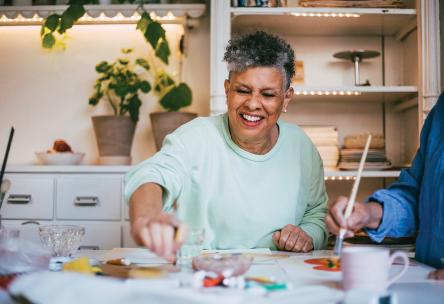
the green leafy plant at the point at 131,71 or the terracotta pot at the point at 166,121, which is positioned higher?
the green leafy plant at the point at 131,71

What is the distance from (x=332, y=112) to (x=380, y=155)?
424 mm

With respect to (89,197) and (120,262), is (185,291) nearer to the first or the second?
(120,262)

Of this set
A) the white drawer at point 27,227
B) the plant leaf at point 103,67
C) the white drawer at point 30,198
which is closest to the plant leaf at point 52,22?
the plant leaf at point 103,67

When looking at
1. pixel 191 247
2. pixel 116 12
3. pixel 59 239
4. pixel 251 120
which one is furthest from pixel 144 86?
pixel 191 247

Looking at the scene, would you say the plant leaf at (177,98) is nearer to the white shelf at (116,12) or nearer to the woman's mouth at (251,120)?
the white shelf at (116,12)

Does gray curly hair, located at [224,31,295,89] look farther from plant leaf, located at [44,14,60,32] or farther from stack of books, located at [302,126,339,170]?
plant leaf, located at [44,14,60,32]

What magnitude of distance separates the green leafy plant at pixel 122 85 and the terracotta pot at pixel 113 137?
0.07m

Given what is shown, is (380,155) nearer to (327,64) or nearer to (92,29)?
(327,64)

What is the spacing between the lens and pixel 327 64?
303cm

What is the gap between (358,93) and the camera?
2.78 metres

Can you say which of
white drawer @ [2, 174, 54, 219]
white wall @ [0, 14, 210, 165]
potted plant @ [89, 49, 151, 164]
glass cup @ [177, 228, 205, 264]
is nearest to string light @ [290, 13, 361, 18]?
white wall @ [0, 14, 210, 165]

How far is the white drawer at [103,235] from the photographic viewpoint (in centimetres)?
268

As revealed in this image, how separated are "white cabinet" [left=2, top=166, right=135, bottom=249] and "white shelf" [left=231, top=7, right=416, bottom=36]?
39.0 inches

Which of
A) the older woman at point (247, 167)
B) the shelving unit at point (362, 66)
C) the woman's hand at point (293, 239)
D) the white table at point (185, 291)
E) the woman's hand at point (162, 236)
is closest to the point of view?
the white table at point (185, 291)
